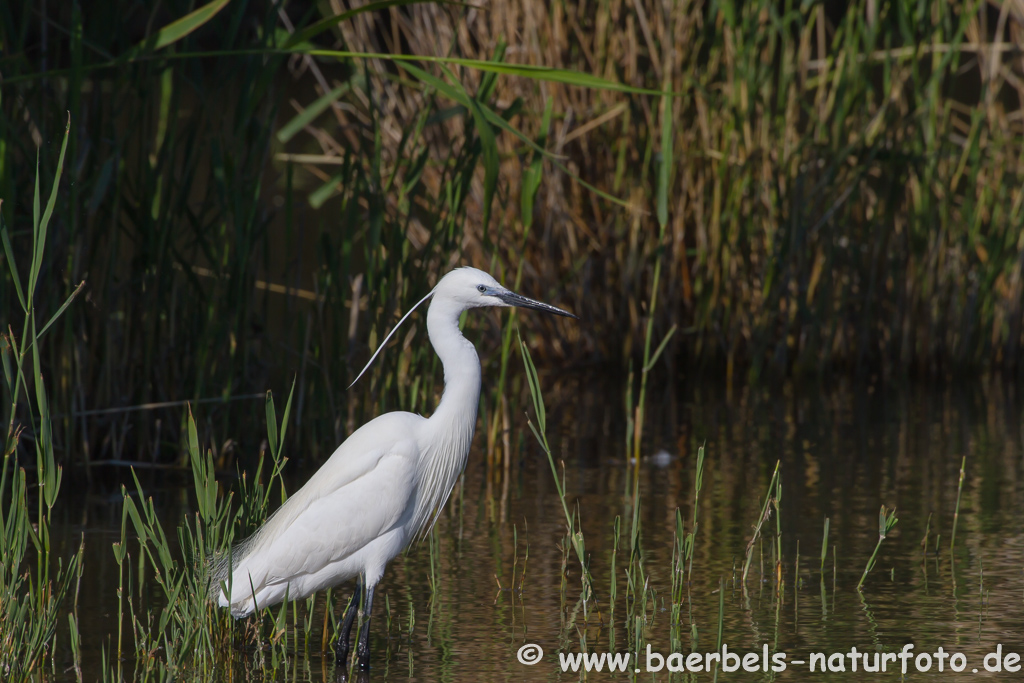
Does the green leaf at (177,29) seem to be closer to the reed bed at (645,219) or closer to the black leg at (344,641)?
the reed bed at (645,219)

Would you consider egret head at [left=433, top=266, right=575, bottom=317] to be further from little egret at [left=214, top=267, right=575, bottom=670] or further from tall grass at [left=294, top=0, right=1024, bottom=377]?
tall grass at [left=294, top=0, right=1024, bottom=377]

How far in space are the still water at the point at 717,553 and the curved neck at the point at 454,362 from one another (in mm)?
499

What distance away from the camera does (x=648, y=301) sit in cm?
723

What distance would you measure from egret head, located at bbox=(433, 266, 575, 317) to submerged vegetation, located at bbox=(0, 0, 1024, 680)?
41 cm

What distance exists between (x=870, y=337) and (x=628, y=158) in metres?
1.67

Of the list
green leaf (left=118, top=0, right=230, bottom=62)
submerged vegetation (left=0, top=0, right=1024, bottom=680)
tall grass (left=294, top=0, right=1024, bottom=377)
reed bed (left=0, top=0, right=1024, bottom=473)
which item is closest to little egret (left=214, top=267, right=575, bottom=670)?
submerged vegetation (left=0, top=0, right=1024, bottom=680)

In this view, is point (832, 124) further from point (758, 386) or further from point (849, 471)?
point (849, 471)

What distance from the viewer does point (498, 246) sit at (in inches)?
222

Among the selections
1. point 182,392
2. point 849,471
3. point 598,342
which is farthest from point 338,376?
point 598,342

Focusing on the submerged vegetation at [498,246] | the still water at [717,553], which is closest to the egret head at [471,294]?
the submerged vegetation at [498,246]

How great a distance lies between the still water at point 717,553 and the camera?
3.46 meters

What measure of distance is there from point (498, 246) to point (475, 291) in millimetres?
2087

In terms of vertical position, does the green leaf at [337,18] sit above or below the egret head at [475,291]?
above

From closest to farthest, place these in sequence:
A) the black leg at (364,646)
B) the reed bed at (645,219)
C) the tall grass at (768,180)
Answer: the black leg at (364,646), the reed bed at (645,219), the tall grass at (768,180)
